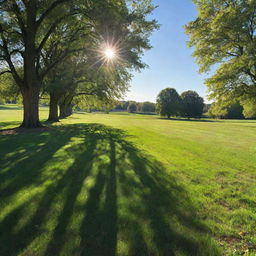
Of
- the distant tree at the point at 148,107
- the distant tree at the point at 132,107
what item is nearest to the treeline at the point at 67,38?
the distant tree at the point at 148,107

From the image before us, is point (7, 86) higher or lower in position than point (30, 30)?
lower

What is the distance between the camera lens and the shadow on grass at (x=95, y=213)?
2.14m

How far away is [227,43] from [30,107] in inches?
841

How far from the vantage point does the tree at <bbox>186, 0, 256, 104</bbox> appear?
47.2ft

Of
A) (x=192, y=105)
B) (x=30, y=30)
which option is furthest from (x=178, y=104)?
(x=30, y=30)

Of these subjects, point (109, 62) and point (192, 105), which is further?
point (192, 105)

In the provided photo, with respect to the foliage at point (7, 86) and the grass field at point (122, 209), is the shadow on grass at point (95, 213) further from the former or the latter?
the foliage at point (7, 86)

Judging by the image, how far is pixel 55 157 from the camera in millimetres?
5797

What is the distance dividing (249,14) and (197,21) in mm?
4844

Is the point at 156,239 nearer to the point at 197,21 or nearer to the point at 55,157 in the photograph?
the point at 55,157

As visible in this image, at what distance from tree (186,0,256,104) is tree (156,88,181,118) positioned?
1698 inches

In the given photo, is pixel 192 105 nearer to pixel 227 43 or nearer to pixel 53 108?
pixel 227 43

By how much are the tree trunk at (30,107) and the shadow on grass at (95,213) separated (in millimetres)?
8998

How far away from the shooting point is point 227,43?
16.3 m
